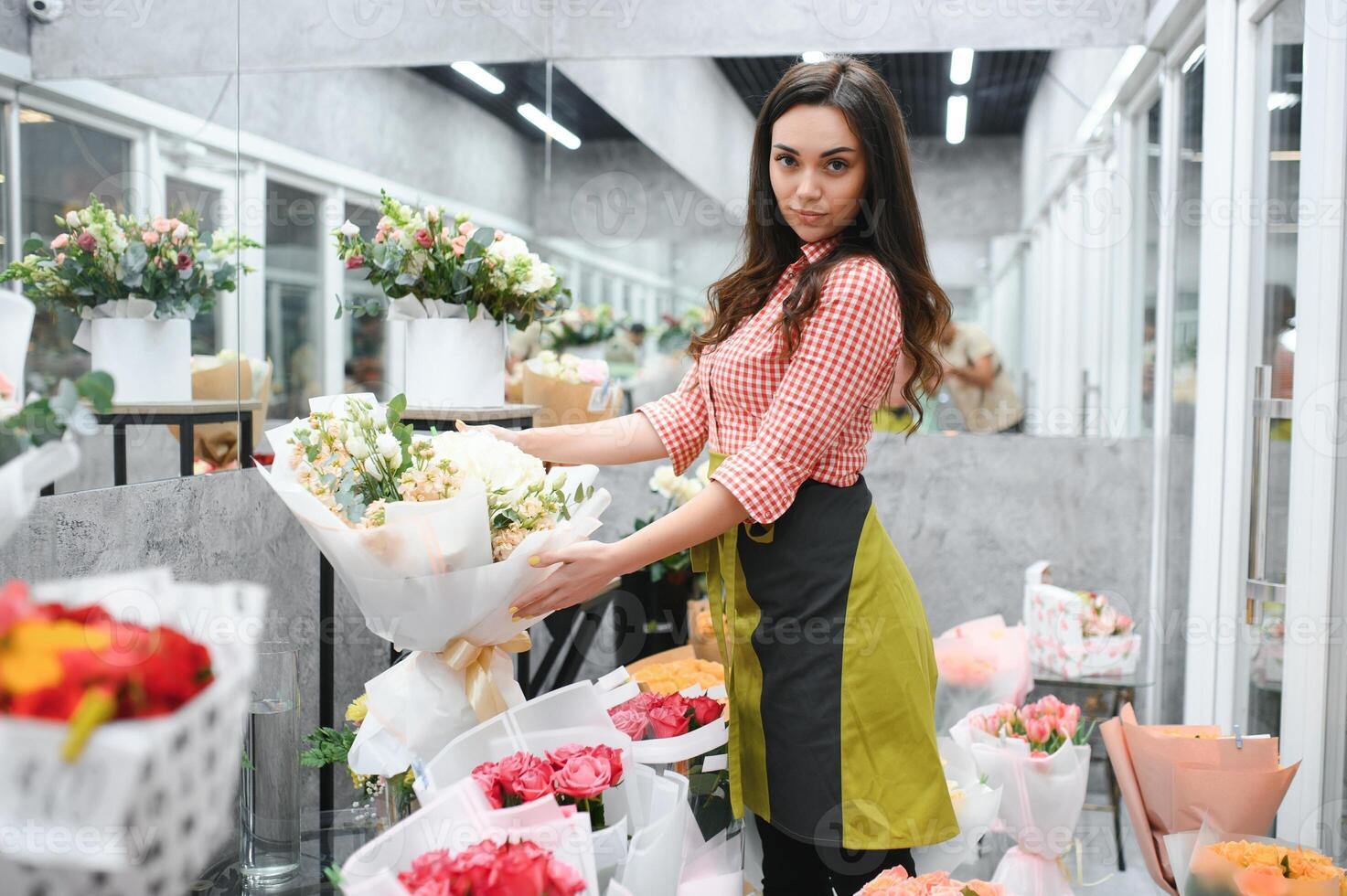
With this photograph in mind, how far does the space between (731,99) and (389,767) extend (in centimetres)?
283

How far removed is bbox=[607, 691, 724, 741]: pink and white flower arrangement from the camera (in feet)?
5.08

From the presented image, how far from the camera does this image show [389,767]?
52.7 inches

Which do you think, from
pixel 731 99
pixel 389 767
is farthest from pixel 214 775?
pixel 731 99

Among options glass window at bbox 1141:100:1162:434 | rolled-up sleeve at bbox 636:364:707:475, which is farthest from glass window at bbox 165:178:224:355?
glass window at bbox 1141:100:1162:434

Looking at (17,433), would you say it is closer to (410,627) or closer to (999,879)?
(410,627)

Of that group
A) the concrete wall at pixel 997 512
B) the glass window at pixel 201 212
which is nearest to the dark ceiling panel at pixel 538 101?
the concrete wall at pixel 997 512

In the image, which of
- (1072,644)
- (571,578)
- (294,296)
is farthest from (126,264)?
(1072,644)

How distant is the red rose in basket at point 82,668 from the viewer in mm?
617

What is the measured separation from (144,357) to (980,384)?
2.74 m

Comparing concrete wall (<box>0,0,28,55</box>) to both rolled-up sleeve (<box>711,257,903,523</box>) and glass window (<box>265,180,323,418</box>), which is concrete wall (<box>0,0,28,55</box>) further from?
rolled-up sleeve (<box>711,257,903,523</box>)

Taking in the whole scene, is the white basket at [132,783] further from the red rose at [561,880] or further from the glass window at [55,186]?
the glass window at [55,186]

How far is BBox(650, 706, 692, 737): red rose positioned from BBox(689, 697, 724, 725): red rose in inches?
1.6

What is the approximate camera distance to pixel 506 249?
2152mm

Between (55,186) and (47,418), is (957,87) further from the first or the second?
(47,418)
